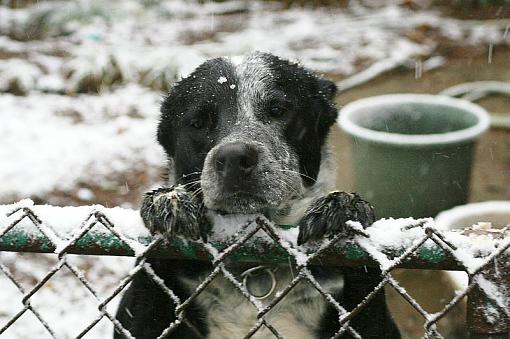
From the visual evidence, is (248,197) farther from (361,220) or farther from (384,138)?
(384,138)

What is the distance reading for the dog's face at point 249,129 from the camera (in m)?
2.09

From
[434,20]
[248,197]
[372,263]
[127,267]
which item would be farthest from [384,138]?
[434,20]

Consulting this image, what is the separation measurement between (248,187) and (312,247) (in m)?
0.63

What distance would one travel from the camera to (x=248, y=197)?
6.84ft

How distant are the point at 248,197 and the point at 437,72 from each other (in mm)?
5908

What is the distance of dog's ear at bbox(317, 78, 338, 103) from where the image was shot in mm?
2842

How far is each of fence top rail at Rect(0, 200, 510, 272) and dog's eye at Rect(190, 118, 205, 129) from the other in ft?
3.14

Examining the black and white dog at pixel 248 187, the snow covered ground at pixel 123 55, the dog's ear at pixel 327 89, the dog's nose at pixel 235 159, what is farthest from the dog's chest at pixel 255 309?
the snow covered ground at pixel 123 55

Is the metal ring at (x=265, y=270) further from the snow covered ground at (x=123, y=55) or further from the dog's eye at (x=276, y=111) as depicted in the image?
the snow covered ground at (x=123, y=55)

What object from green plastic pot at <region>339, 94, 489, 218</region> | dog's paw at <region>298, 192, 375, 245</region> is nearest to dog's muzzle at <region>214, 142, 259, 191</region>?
dog's paw at <region>298, 192, 375, 245</region>

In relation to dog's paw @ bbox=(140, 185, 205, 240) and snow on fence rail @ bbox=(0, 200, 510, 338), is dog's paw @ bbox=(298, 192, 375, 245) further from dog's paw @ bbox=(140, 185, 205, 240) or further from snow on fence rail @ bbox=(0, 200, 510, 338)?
dog's paw @ bbox=(140, 185, 205, 240)

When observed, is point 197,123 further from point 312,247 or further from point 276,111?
point 312,247

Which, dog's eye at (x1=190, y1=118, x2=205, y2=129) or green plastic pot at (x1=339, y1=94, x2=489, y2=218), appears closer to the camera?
dog's eye at (x1=190, y1=118, x2=205, y2=129)

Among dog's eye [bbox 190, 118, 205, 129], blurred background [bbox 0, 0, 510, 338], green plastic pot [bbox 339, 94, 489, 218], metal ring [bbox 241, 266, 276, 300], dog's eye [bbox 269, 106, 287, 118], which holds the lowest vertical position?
blurred background [bbox 0, 0, 510, 338]
